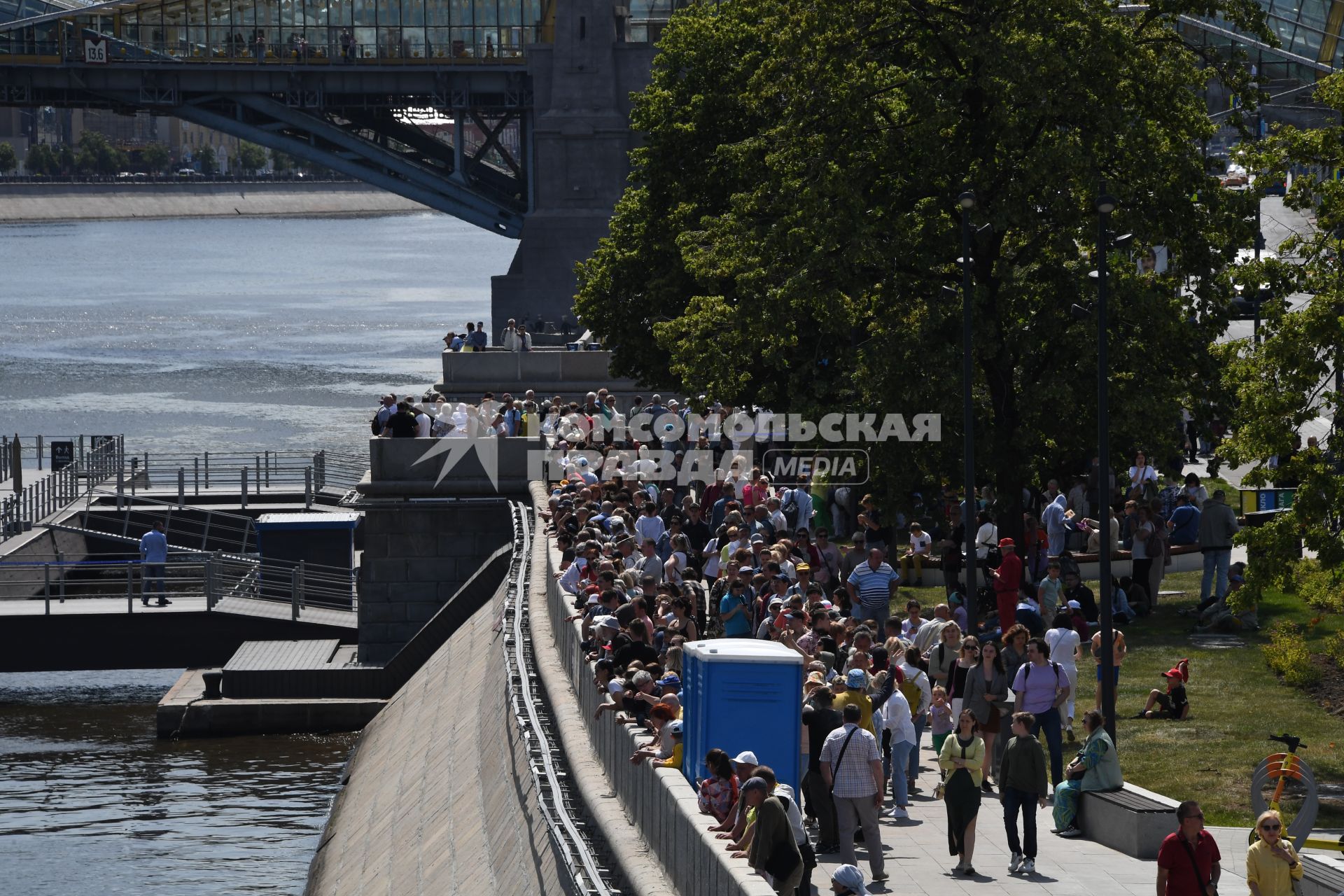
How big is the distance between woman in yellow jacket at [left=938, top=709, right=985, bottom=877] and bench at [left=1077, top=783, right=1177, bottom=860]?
1126mm

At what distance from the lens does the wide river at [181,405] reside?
2822 cm

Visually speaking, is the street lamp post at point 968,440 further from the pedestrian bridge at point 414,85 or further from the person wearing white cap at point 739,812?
the pedestrian bridge at point 414,85

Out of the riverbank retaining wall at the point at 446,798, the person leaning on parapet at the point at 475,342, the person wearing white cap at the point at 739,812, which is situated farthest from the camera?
the person leaning on parapet at the point at 475,342

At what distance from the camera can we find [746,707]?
13281 millimetres

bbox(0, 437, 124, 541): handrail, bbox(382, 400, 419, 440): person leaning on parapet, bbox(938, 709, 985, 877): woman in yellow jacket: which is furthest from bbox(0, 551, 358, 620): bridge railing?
bbox(938, 709, 985, 877): woman in yellow jacket

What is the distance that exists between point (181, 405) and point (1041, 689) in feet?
208

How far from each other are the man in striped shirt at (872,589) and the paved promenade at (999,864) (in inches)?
175

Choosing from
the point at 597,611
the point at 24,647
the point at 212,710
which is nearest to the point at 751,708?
the point at 597,611

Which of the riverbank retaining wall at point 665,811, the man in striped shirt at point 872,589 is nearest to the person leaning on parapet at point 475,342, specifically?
the man in striped shirt at point 872,589

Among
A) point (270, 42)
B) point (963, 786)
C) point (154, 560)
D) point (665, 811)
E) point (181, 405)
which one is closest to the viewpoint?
point (665, 811)

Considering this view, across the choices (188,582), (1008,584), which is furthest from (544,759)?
(188,582)

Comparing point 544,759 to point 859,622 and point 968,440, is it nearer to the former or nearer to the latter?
point 859,622
